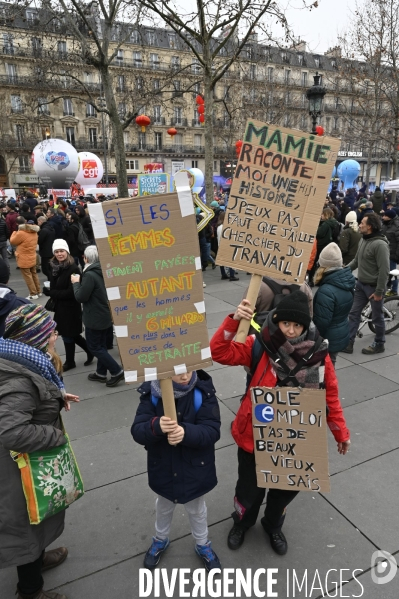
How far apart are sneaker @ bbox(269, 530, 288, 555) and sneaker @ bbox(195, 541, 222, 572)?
38 cm

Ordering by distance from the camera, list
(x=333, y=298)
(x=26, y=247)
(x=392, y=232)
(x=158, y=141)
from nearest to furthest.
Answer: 1. (x=333, y=298)
2. (x=392, y=232)
3. (x=26, y=247)
4. (x=158, y=141)

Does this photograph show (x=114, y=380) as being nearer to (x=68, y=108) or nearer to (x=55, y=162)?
(x=55, y=162)

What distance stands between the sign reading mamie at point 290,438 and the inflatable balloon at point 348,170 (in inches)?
1262

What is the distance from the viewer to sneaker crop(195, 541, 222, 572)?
8.28 ft

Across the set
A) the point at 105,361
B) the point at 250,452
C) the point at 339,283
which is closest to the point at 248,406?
the point at 250,452

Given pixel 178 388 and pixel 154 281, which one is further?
pixel 178 388

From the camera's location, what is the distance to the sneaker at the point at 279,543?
8.60 ft

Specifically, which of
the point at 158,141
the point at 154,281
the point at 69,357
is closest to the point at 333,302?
the point at 154,281

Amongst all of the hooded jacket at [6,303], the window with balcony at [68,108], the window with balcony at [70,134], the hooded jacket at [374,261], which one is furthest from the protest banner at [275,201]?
the window with balcony at [68,108]

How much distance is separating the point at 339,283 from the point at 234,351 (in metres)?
1.83

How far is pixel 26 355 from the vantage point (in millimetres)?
2029

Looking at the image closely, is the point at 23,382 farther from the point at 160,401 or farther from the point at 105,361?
the point at 105,361

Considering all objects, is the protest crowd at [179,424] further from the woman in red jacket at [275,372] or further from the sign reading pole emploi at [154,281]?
the sign reading pole emploi at [154,281]

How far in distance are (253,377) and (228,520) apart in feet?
4.14
